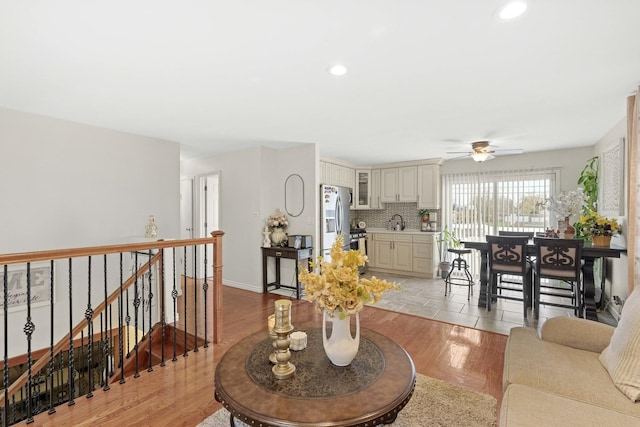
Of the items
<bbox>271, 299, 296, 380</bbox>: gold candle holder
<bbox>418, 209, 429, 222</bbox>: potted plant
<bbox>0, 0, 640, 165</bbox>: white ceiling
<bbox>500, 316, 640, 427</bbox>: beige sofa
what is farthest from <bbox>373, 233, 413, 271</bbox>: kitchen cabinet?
<bbox>271, 299, 296, 380</bbox>: gold candle holder

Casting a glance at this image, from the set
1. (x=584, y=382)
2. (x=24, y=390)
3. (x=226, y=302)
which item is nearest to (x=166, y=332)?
(x=226, y=302)

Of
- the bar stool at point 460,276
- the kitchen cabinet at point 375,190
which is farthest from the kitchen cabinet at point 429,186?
the bar stool at point 460,276

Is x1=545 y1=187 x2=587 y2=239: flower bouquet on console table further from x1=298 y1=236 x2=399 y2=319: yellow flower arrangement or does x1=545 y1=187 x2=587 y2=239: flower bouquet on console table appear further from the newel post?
the newel post

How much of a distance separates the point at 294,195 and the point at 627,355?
415cm

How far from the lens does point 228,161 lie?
5.43m

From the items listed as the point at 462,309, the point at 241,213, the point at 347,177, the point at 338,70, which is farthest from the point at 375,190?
the point at 338,70

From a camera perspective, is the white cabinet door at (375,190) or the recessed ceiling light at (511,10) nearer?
the recessed ceiling light at (511,10)

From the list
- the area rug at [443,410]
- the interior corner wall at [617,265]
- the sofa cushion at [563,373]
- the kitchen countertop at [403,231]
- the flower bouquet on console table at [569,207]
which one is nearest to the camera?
the sofa cushion at [563,373]

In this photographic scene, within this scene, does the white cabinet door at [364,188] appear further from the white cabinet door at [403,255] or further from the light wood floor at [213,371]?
the light wood floor at [213,371]

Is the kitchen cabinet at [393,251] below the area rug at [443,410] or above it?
above

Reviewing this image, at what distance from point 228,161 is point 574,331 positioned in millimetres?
4982

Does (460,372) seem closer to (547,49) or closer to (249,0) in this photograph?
(547,49)

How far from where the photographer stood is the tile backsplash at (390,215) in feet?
21.5

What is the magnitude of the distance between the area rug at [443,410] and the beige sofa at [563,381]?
41 centimetres
